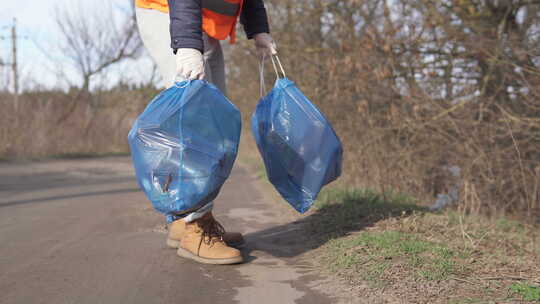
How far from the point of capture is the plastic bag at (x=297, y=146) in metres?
2.90

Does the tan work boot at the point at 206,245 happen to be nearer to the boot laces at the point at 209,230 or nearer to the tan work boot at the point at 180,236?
the boot laces at the point at 209,230

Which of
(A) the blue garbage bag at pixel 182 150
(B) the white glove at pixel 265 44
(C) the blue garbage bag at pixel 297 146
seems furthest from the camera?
(B) the white glove at pixel 265 44

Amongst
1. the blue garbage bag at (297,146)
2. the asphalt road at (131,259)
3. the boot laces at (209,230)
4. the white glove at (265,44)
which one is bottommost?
the asphalt road at (131,259)

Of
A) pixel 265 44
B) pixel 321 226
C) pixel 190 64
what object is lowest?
pixel 321 226

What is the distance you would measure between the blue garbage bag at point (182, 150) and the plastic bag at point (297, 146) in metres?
0.54

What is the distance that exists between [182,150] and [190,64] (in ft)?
1.59

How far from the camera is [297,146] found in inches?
114

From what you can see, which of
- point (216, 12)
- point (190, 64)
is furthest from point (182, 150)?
point (216, 12)

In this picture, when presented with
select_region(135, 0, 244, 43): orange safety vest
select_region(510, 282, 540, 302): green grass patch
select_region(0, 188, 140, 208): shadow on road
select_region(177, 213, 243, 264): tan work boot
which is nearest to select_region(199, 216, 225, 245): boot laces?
select_region(177, 213, 243, 264): tan work boot

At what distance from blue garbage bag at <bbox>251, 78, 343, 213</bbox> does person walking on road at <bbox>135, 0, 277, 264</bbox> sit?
0.40 metres

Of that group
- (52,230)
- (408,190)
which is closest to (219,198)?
(52,230)

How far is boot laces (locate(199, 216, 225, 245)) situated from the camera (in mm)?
2797

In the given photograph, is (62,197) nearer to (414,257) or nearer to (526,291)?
(414,257)

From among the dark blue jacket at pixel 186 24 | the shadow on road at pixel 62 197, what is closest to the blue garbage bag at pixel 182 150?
the dark blue jacket at pixel 186 24
